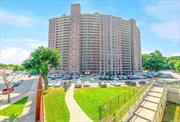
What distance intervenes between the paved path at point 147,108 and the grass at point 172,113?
3355mm

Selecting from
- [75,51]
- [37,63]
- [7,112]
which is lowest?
[7,112]

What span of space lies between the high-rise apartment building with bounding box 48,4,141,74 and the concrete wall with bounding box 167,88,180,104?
80920 millimetres

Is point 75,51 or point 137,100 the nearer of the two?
point 137,100

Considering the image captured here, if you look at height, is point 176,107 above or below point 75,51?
below

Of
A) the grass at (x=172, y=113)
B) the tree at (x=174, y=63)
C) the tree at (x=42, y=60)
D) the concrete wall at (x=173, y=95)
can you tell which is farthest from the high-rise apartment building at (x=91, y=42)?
the grass at (x=172, y=113)

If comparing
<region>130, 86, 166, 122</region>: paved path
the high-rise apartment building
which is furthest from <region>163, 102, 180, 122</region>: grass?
the high-rise apartment building

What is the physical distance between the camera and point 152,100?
27797 mm

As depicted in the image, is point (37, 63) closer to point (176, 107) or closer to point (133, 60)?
point (176, 107)

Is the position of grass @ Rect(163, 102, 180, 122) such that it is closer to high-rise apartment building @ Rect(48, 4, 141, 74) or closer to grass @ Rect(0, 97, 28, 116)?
grass @ Rect(0, 97, 28, 116)

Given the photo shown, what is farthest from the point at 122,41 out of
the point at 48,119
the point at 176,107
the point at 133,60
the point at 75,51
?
the point at 48,119

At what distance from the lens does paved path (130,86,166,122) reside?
70.8 ft

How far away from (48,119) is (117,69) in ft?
329

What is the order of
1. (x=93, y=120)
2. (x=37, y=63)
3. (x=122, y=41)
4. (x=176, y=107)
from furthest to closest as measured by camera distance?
(x=122, y=41) → (x=37, y=63) → (x=176, y=107) → (x=93, y=120)

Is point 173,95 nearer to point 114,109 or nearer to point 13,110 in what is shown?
point 114,109
